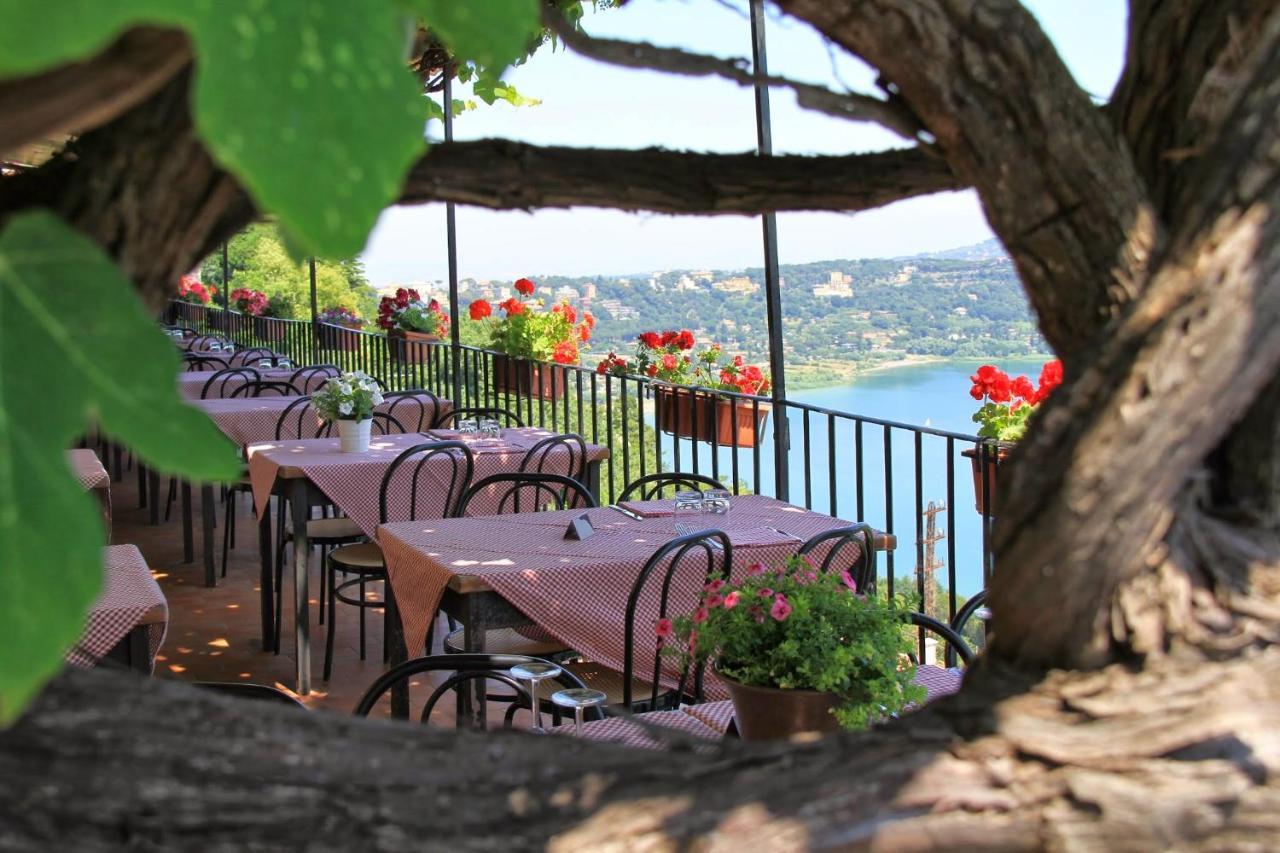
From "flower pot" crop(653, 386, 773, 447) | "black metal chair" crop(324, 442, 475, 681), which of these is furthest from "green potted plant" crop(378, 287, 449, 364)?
"black metal chair" crop(324, 442, 475, 681)

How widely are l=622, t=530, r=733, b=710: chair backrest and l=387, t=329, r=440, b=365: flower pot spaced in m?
5.32

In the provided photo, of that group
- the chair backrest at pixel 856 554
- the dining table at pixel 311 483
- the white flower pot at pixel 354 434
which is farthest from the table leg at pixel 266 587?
the chair backrest at pixel 856 554

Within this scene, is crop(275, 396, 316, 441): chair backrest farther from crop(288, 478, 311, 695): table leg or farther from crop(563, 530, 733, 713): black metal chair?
crop(563, 530, 733, 713): black metal chair

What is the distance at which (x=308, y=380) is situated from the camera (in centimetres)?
802

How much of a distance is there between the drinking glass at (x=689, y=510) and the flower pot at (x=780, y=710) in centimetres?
172

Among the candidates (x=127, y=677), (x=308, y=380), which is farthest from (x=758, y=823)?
(x=308, y=380)

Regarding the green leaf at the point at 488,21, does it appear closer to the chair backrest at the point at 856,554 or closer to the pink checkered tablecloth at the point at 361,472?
the chair backrest at the point at 856,554

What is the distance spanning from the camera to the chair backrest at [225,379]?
779cm

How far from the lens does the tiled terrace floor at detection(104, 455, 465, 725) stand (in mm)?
4871

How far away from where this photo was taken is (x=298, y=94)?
27 centimetres

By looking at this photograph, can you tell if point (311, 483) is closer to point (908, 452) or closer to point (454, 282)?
point (908, 452)

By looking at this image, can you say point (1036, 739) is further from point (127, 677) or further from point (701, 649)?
point (701, 649)

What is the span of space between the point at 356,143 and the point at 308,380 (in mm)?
8002

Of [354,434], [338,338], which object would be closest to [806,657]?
[354,434]
